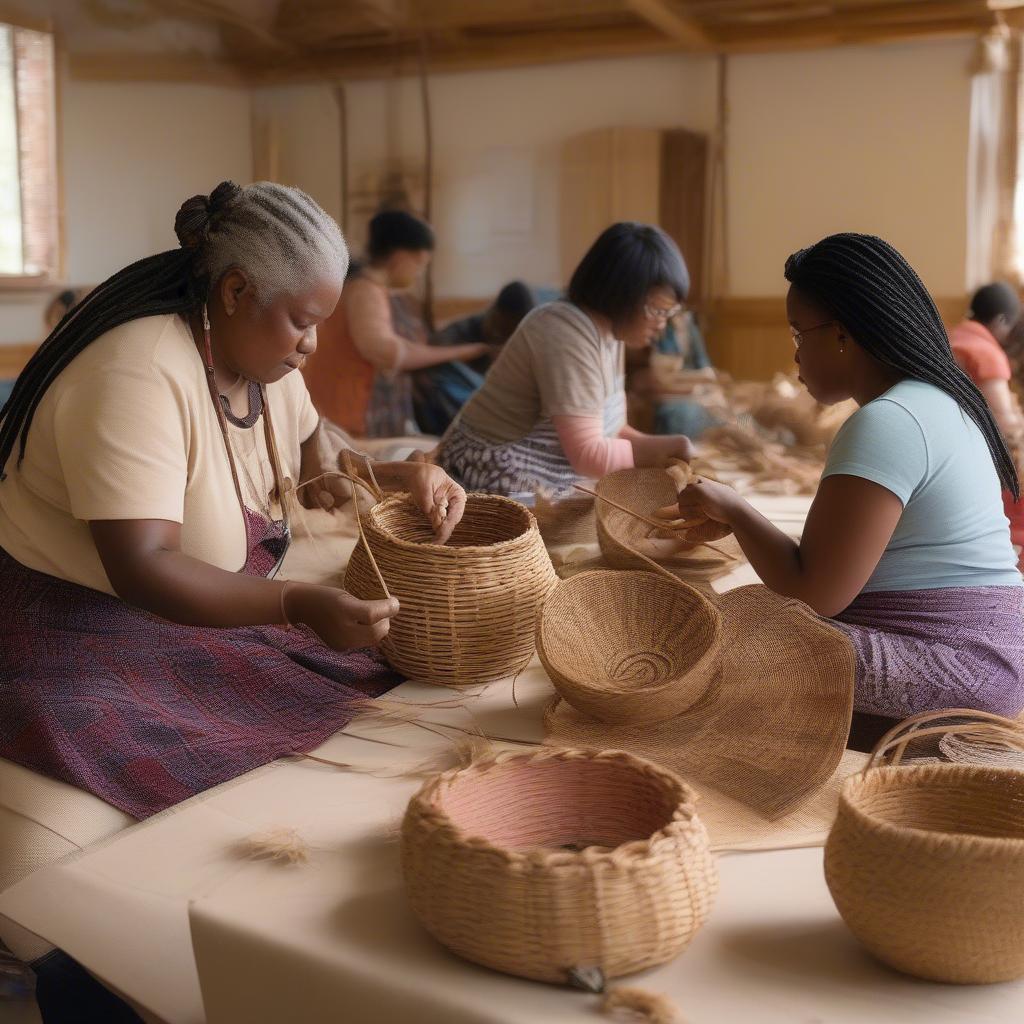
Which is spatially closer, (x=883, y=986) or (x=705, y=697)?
(x=883, y=986)

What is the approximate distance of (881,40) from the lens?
643cm

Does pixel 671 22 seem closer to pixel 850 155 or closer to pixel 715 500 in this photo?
pixel 850 155

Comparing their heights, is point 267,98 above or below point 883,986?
above

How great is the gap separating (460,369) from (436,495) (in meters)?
2.96

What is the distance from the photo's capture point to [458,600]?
1.77 m

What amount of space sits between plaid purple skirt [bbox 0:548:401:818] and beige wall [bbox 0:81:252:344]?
2891 mm

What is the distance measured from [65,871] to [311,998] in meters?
0.37

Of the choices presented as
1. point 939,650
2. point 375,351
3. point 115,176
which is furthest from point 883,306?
point 115,176

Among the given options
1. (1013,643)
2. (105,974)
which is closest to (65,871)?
(105,974)

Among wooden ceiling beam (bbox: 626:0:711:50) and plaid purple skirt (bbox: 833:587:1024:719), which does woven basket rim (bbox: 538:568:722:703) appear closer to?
plaid purple skirt (bbox: 833:587:1024:719)

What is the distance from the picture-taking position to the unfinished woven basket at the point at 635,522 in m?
2.29

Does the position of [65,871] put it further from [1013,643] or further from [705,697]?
[1013,643]

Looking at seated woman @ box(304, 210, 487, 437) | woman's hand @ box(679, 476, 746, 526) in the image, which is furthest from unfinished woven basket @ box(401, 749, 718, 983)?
seated woman @ box(304, 210, 487, 437)

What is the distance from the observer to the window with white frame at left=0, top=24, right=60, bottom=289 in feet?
13.1
